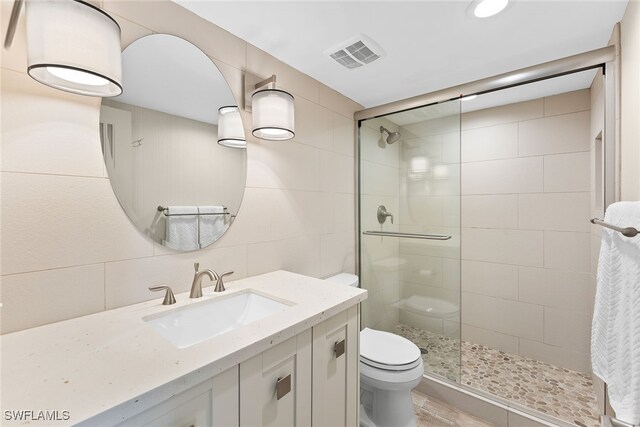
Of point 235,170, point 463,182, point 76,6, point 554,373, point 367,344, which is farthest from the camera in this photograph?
point 463,182

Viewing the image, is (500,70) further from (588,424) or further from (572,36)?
(588,424)

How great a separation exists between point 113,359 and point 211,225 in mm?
709

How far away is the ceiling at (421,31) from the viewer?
1.23 metres

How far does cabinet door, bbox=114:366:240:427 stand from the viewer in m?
0.61

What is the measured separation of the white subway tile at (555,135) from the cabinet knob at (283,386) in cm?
250

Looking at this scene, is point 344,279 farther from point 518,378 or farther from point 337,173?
point 518,378

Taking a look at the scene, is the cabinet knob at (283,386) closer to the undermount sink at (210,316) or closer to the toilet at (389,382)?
the undermount sink at (210,316)

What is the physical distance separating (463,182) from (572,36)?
132 cm

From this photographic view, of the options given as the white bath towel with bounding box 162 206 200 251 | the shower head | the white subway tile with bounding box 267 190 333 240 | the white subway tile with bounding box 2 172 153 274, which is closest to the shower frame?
the shower head

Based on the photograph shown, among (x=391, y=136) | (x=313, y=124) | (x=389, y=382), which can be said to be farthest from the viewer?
(x=391, y=136)

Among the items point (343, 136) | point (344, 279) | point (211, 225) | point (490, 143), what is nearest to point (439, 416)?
point (344, 279)

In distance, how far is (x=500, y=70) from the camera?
70.5 inches

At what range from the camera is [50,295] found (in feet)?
2.95

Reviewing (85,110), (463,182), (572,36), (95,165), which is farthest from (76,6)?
(463,182)
